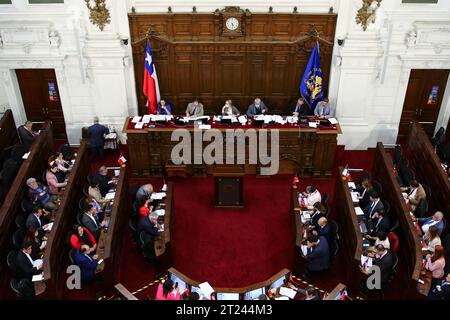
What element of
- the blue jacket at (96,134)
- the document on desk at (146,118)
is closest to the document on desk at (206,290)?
the document on desk at (146,118)

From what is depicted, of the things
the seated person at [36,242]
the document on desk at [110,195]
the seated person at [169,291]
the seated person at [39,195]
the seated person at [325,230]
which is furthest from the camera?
the document on desk at [110,195]

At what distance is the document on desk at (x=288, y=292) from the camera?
8827mm

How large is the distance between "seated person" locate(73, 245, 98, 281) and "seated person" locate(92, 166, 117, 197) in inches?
78.3

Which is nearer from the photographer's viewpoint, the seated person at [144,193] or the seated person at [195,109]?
the seated person at [144,193]

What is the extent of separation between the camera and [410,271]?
9688mm

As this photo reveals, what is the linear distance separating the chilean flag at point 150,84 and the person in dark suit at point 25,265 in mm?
5546

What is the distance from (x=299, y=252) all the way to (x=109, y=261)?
364 cm

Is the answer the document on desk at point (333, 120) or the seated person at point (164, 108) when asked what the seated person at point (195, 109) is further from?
the document on desk at point (333, 120)

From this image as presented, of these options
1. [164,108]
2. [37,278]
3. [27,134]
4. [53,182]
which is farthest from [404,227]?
[27,134]

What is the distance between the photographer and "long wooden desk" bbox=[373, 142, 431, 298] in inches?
358

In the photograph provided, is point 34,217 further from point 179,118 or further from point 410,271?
point 410,271

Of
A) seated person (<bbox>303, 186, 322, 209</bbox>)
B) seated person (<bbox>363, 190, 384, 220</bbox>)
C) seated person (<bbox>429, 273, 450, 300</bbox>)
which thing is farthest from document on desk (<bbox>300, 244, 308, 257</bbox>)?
seated person (<bbox>429, 273, 450, 300</bbox>)

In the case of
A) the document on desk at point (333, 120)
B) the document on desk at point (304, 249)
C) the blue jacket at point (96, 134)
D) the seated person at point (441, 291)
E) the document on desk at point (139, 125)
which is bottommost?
the seated person at point (441, 291)

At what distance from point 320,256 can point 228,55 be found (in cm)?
631
